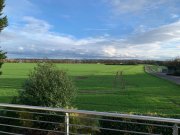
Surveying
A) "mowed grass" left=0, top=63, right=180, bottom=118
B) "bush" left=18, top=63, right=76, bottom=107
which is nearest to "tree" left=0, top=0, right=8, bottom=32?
"mowed grass" left=0, top=63, right=180, bottom=118

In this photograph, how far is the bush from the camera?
9.98 m

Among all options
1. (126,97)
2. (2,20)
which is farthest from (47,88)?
(126,97)

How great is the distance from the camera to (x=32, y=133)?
909 cm

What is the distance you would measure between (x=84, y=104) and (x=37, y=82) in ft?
42.0

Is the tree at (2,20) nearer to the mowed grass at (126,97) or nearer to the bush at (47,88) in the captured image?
the mowed grass at (126,97)

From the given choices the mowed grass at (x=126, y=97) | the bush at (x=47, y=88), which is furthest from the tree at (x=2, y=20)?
the bush at (x=47, y=88)

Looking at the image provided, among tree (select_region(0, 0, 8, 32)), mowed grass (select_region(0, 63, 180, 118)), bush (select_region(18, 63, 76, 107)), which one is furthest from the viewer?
mowed grass (select_region(0, 63, 180, 118))

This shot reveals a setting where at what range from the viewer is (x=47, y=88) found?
395 inches

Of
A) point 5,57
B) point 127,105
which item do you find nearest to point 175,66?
point 127,105

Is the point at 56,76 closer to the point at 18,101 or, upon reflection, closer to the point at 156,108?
the point at 18,101

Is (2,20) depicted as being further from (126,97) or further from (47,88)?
(126,97)

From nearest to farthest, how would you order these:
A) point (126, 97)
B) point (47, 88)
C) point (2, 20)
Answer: point (47, 88) < point (2, 20) < point (126, 97)

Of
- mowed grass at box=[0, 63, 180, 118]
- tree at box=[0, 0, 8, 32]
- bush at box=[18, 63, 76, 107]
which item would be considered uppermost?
tree at box=[0, 0, 8, 32]

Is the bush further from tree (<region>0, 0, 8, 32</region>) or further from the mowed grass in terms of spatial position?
tree (<region>0, 0, 8, 32</region>)
